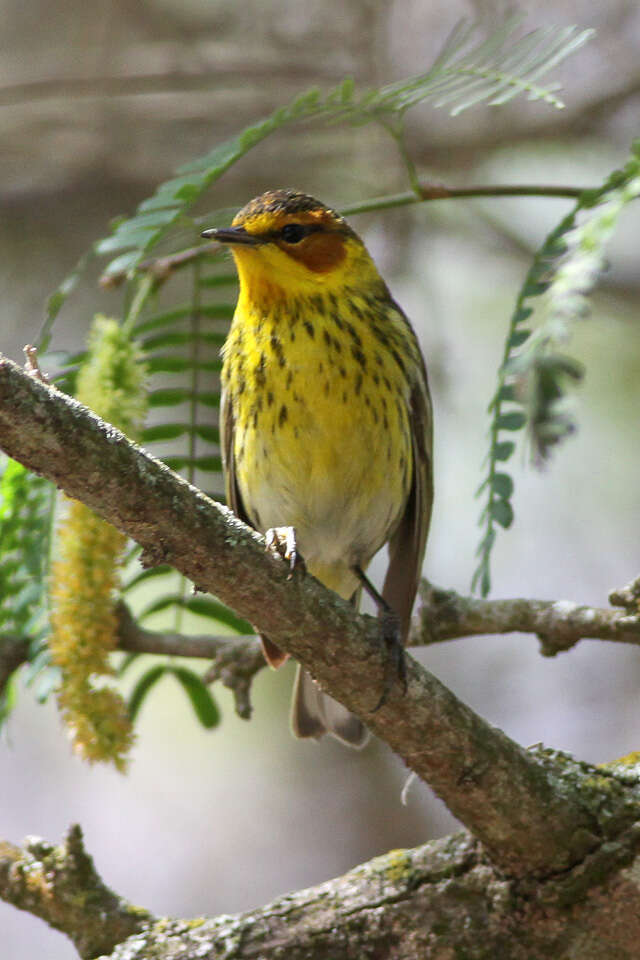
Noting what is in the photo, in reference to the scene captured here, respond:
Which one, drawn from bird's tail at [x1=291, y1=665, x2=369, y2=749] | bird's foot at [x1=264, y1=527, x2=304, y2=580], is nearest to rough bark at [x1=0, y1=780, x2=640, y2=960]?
bird's tail at [x1=291, y1=665, x2=369, y2=749]

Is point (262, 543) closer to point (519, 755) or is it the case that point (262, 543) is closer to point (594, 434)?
point (519, 755)

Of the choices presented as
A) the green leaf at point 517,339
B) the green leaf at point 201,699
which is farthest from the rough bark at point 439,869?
the green leaf at point 201,699

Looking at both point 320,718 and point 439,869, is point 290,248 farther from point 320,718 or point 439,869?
point 439,869

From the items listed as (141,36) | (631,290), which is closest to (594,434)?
(631,290)

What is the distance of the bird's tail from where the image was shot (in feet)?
11.5

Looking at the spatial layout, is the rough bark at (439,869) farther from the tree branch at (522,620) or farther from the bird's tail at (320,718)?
the bird's tail at (320,718)

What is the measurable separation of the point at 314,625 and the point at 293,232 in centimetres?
158

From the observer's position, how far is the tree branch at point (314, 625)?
78.7 inches

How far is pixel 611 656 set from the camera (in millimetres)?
6234

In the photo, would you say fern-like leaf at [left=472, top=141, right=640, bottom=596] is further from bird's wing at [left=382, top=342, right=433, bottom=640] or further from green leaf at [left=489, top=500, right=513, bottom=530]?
bird's wing at [left=382, top=342, right=433, bottom=640]

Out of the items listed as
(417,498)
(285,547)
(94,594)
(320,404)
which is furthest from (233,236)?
(285,547)

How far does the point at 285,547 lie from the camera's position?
2.38 metres

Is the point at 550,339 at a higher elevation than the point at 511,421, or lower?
lower

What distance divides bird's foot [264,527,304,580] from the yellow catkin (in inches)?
22.5
